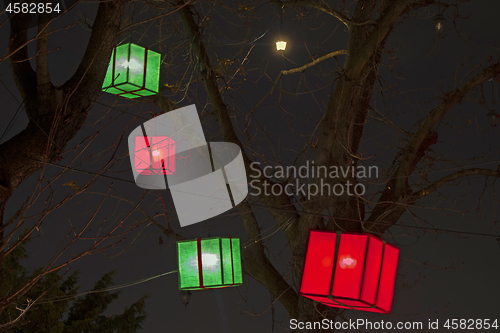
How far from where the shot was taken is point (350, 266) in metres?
3.75

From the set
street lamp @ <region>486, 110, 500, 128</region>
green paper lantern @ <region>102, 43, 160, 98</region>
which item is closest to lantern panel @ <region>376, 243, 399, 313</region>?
street lamp @ <region>486, 110, 500, 128</region>

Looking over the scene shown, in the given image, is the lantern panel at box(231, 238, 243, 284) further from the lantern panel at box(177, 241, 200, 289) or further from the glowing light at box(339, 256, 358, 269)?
the glowing light at box(339, 256, 358, 269)

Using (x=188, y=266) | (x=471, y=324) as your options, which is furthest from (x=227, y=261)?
(x=471, y=324)


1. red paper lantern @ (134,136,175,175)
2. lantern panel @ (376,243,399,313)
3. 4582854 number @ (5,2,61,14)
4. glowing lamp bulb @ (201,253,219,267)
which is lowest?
lantern panel @ (376,243,399,313)

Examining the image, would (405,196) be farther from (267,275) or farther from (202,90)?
(202,90)

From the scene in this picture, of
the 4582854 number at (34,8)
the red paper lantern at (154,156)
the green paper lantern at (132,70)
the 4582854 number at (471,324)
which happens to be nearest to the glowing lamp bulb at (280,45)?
the green paper lantern at (132,70)

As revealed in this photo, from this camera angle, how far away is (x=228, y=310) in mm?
11766

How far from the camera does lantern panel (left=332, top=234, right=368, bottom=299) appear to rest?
3730 millimetres

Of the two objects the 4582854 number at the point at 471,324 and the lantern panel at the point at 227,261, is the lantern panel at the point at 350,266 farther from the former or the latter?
the 4582854 number at the point at 471,324

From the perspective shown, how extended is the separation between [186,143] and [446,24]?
9.91 ft

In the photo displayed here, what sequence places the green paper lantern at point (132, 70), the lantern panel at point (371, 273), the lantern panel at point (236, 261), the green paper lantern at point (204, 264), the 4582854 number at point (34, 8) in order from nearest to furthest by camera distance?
the 4582854 number at point (34, 8) → the lantern panel at point (371, 273) → the green paper lantern at point (132, 70) → the green paper lantern at point (204, 264) → the lantern panel at point (236, 261)

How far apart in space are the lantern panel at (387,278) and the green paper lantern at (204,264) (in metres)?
1.56

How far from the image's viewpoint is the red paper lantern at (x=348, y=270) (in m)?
3.74

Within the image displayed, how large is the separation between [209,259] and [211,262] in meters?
0.04
